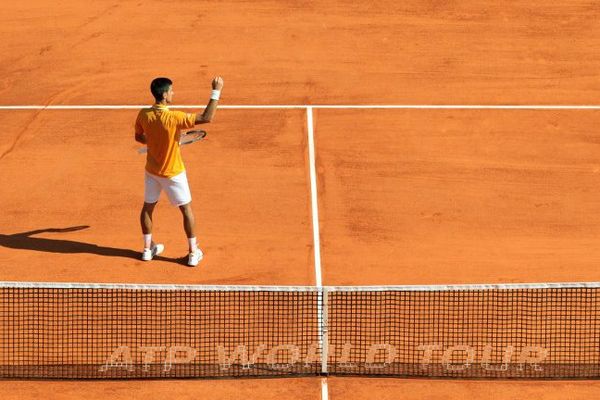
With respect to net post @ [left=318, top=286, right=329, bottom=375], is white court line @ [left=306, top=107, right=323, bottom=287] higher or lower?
higher

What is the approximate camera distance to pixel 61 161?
15.4 metres

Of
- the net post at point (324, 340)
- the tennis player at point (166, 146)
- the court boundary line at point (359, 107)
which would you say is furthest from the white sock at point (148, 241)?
the court boundary line at point (359, 107)

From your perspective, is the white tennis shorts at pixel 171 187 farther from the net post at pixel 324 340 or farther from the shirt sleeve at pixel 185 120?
the net post at pixel 324 340

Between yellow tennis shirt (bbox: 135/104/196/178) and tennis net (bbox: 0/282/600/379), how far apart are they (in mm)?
1345

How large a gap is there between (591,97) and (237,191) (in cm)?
575

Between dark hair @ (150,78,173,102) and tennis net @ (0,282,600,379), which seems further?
dark hair @ (150,78,173,102)

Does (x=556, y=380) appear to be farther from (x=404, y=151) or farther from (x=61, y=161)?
(x=61, y=161)

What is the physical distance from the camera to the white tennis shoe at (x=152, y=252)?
1306 centimetres

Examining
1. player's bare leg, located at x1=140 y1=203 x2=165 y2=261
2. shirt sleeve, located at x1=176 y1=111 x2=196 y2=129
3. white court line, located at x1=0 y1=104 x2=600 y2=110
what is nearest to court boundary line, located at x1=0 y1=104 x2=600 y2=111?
white court line, located at x1=0 y1=104 x2=600 y2=110

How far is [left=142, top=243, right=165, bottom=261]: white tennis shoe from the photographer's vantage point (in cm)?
1306

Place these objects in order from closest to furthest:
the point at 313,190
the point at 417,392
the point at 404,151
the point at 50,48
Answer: the point at 417,392
the point at 313,190
the point at 404,151
the point at 50,48

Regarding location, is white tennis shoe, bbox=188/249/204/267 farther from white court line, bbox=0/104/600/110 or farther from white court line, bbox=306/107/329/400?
white court line, bbox=0/104/600/110

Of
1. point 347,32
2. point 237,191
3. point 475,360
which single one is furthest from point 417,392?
point 347,32

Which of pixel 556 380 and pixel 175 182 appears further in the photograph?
pixel 175 182
